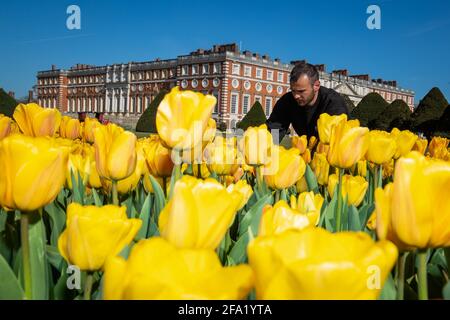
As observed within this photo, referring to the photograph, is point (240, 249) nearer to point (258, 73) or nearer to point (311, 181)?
point (311, 181)

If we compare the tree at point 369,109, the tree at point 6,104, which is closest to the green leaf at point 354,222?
the tree at point 6,104

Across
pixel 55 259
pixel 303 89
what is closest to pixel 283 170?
pixel 55 259

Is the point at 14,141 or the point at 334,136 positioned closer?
the point at 14,141

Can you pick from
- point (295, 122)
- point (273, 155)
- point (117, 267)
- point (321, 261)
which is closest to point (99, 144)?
point (273, 155)

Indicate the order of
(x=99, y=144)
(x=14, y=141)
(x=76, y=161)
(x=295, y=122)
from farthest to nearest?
1. (x=295, y=122)
2. (x=76, y=161)
3. (x=99, y=144)
4. (x=14, y=141)

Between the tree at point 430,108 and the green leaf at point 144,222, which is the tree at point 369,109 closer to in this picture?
the tree at point 430,108

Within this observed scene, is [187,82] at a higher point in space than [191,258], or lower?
higher

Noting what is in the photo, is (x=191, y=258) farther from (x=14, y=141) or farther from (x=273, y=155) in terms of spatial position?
(x=273, y=155)

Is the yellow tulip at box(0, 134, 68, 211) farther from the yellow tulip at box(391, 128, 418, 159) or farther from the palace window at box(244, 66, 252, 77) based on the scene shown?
the palace window at box(244, 66, 252, 77)

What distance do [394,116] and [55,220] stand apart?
75.0ft

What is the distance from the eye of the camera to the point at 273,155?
1.28 metres
